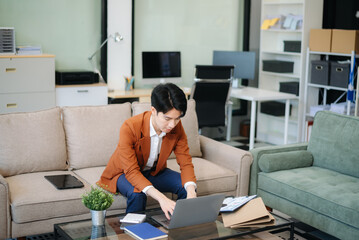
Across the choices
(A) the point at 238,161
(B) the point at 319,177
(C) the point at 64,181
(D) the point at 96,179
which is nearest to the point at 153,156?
(D) the point at 96,179

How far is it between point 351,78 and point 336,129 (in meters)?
1.76

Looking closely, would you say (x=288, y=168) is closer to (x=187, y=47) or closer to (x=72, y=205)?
(x=72, y=205)

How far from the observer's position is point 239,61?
649 centimetres

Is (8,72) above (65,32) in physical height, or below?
below

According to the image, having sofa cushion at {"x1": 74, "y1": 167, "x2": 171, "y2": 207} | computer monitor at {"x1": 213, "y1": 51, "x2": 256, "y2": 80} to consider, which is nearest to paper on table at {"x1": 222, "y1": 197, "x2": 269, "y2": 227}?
sofa cushion at {"x1": 74, "y1": 167, "x2": 171, "y2": 207}

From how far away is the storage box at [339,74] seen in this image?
5.64 m

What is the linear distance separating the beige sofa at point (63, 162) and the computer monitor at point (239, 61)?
2.55m

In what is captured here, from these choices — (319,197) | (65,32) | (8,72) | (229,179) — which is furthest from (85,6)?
(319,197)

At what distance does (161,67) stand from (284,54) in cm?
167

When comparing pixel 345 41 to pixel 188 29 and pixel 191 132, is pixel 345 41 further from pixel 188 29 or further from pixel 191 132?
pixel 191 132

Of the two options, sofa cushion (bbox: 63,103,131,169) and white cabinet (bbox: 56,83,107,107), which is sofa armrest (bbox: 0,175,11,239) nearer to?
sofa cushion (bbox: 63,103,131,169)

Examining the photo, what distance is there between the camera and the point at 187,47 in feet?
21.5

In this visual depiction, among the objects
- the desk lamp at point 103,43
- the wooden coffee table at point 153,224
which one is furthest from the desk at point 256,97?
the wooden coffee table at point 153,224

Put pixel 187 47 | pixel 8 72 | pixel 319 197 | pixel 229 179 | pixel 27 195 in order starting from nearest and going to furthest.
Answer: pixel 27 195 → pixel 319 197 → pixel 229 179 → pixel 8 72 → pixel 187 47
